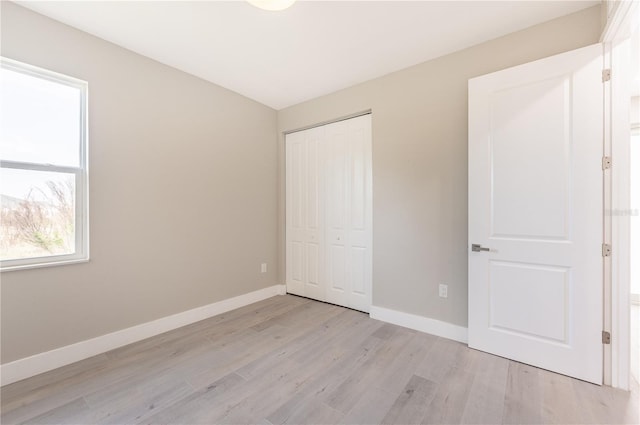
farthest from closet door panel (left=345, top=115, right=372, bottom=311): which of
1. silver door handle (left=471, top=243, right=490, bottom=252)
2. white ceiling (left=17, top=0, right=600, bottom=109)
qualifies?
silver door handle (left=471, top=243, right=490, bottom=252)

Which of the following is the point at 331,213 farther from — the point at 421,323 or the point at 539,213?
the point at 539,213

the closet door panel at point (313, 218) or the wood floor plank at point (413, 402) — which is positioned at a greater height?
the closet door panel at point (313, 218)

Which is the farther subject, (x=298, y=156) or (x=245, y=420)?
(x=298, y=156)

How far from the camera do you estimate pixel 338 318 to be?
119 inches

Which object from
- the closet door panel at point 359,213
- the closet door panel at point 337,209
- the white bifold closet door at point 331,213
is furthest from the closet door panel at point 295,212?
the closet door panel at point 359,213

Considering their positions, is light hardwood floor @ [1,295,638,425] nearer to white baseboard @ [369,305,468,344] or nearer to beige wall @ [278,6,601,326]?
white baseboard @ [369,305,468,344]

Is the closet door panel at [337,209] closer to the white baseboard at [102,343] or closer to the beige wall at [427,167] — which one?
the beige wall at [427,167]

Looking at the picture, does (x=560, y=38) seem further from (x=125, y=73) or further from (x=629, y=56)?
(x=125, y=73)

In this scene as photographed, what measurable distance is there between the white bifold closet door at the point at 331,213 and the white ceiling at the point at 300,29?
0.84m

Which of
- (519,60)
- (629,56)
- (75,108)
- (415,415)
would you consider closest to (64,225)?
(75,108)

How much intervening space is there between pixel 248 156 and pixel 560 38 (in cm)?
320

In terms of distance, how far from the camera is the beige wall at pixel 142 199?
6.67 ft

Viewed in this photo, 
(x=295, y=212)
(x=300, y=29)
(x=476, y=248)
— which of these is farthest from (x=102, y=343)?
(x=476, y=248)

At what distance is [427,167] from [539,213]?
3.21ft
